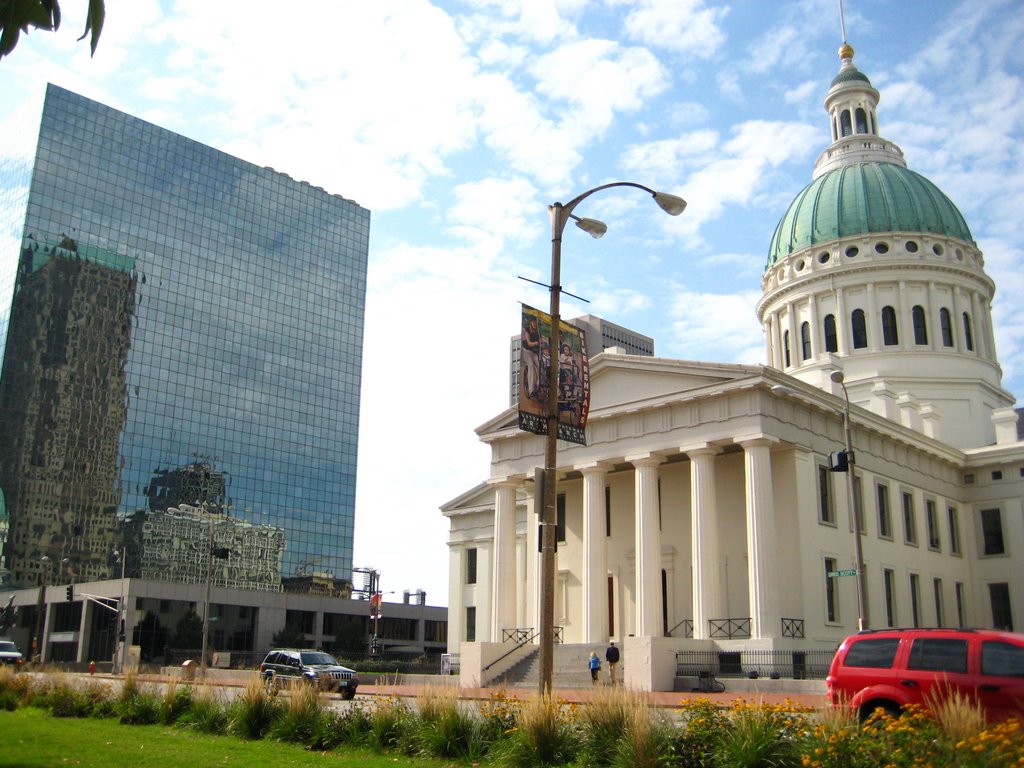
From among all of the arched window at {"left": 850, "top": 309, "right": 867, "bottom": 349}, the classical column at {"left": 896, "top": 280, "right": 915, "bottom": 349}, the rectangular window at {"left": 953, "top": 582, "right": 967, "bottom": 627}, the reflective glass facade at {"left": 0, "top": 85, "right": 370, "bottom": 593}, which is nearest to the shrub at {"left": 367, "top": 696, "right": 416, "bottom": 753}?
the rectangular window at {"left": 953, "top": 582, "right": 967, "bottom": 627}

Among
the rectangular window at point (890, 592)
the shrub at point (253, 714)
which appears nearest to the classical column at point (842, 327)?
the rectangular window at point (890, 592)

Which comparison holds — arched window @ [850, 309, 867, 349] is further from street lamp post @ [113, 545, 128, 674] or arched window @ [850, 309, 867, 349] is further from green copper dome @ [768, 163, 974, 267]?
street lamp post @ [113, 545, 128, 674]

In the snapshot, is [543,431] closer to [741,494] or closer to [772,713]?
[772,713]

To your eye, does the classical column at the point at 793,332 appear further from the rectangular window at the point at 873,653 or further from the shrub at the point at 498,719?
the shrub at the point at 498,719

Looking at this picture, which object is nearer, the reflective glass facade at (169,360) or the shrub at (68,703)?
the shrub at (68,703)

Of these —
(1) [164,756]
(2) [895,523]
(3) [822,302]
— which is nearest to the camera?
(1) [164,756]

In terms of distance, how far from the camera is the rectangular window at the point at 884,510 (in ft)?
150

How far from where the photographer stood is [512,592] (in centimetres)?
4722

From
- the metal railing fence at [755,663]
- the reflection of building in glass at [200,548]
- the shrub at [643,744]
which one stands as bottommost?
the shrub at [643,744]

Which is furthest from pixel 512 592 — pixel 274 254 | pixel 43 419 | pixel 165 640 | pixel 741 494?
pixel 274 254

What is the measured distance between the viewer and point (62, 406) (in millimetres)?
111250

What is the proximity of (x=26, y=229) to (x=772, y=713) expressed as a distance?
115m

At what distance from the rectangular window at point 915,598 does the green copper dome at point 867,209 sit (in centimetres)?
2638

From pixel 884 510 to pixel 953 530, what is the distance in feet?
31.2
